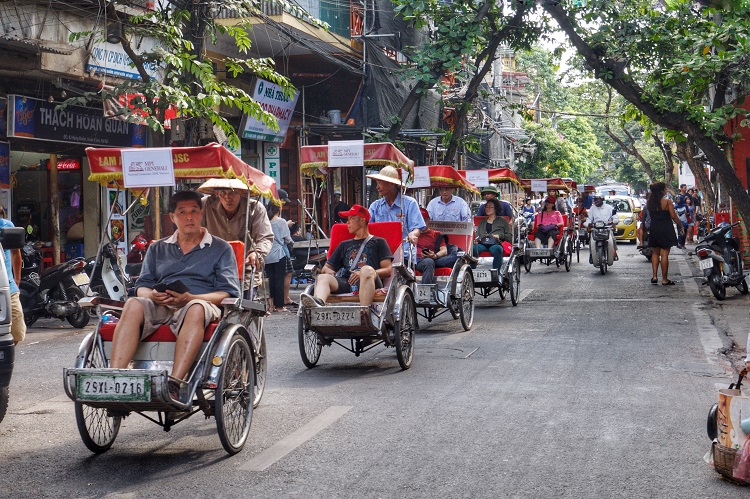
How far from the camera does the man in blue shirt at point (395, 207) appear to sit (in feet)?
37.2

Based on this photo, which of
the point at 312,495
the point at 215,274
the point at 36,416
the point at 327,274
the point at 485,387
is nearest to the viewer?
the point at 312,495

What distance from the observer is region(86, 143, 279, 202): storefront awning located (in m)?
6.98

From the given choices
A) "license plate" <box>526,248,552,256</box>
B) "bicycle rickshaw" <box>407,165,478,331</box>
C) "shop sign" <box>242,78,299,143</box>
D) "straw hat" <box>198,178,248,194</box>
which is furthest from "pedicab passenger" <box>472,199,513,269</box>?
"straw hat" <box>198,178,248,194</box>

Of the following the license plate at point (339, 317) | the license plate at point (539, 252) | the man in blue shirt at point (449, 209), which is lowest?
the license plate at point (339, 317)

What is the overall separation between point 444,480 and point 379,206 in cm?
673

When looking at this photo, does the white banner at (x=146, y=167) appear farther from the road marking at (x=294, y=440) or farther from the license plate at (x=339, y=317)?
the license plate at (x=339, y=317)

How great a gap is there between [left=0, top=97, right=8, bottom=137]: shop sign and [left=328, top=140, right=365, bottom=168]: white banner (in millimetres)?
6571

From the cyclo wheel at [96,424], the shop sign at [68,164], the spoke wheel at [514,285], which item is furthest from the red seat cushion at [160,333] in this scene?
the shop sign at [68,164]

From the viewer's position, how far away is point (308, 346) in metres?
9.41

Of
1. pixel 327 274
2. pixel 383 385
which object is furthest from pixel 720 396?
pixel 327 274

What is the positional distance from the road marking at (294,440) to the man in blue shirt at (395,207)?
4.23 metres

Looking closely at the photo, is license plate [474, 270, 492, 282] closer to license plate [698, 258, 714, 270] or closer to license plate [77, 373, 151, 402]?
license plate [698, 258, 714, 270]

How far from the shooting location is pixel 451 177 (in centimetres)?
1455

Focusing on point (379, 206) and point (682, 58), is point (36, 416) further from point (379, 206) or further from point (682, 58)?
point (682, 58)
